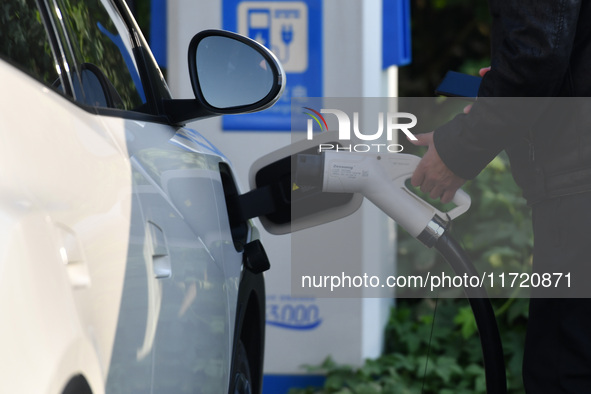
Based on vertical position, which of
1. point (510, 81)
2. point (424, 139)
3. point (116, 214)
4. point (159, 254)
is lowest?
point (159, 254)

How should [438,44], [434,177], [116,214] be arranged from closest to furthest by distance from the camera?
[116,214]
[434,177]
[438,44]

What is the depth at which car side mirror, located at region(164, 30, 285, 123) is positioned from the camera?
8.01 feet

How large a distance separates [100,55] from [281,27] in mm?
2596

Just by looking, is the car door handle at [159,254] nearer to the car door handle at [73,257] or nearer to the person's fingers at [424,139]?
the car door handle at [73,257]

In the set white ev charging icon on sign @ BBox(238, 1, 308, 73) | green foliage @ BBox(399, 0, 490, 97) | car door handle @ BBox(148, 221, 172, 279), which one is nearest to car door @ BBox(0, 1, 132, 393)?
car door handle @ BBox(148, 221, 172, 279)

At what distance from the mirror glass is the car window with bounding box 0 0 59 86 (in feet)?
2.74

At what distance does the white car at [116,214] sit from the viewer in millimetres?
1125

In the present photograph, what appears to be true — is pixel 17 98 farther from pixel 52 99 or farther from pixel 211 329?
pixel 211 329

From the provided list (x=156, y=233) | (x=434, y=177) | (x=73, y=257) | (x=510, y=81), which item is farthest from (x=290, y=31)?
(x=73, y=257)

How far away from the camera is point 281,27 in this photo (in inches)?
179

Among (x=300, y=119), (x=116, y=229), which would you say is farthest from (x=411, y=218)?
(x=300, y=119)

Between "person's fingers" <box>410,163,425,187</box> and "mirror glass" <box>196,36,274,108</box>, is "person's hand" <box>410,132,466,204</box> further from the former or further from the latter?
"mirror glass" <box>196,36,274,108</box>

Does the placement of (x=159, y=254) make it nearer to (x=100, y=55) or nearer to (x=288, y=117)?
(x=100, y=55)

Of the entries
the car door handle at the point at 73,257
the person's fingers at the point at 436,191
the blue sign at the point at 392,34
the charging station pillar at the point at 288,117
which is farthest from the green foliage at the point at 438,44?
the car door handle at the point at 73,257
